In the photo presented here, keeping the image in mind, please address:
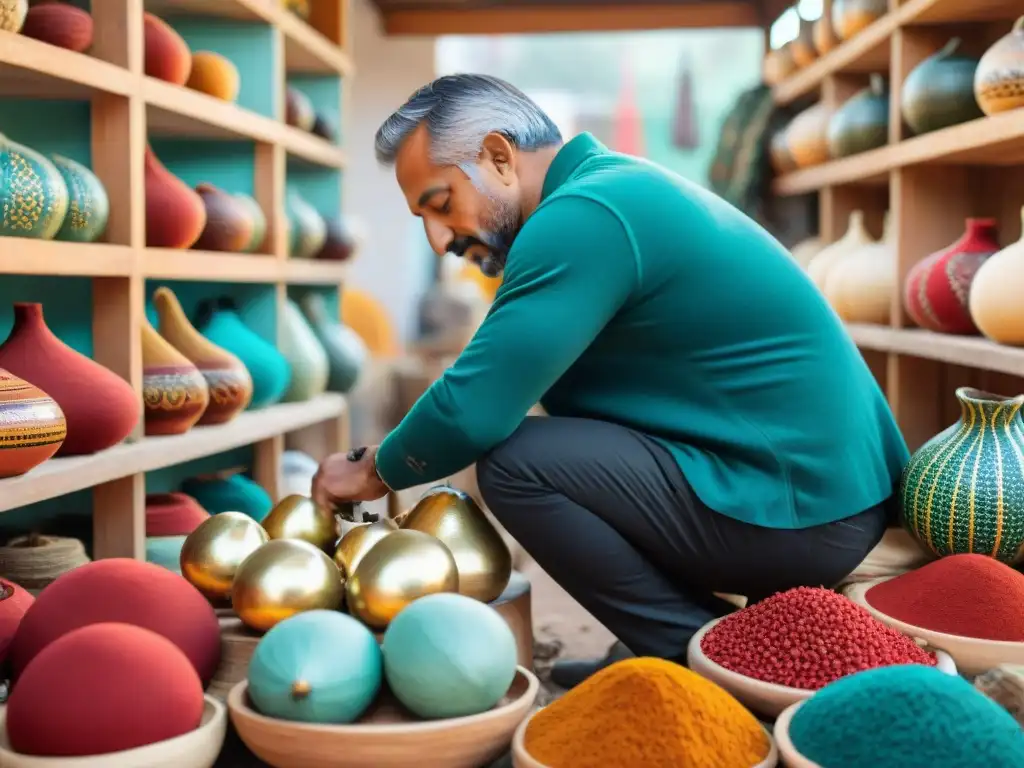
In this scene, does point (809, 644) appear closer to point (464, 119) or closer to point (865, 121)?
point (464, 119)

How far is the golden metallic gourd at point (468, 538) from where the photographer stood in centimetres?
162

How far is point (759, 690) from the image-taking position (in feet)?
4.43

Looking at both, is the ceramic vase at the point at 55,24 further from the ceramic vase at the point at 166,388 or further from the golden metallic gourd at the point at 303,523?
the golden metallic gourd at the point at 303,523

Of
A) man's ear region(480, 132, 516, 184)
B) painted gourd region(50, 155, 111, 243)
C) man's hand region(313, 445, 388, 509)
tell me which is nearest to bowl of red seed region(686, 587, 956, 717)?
man's hand region(313, 445, 388, 509)

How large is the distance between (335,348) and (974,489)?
2408 millimetres

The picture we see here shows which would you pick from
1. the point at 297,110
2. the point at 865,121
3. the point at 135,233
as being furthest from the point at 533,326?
the point at 865,121

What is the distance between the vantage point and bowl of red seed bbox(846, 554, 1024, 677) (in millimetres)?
1476

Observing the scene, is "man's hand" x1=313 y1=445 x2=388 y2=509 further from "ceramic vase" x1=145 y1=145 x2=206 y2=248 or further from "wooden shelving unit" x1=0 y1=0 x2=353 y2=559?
"ceramic vase" x1=145 y1=145 x2=206 y2=248

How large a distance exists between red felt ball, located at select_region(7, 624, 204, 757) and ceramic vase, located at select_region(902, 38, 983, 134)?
2.46 meters

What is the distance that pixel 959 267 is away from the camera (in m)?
2.78

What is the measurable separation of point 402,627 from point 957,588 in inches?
30.0

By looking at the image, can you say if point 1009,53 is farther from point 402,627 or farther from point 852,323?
point 402,627

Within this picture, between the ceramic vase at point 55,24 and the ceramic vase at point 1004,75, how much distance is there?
1878 millimetres

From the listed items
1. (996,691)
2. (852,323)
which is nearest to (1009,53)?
(852,323)
